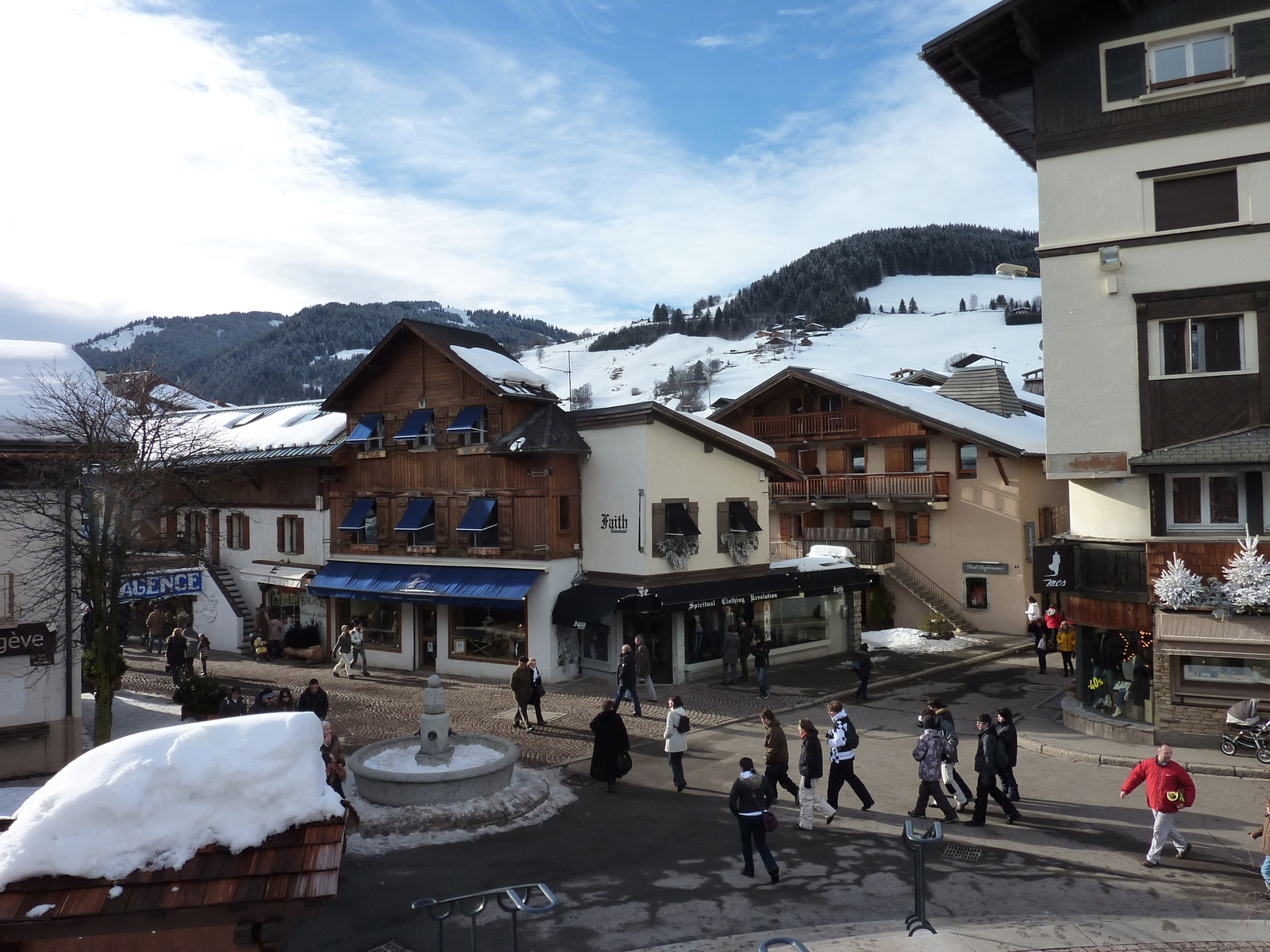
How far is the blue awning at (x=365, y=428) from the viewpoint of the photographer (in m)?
29.4

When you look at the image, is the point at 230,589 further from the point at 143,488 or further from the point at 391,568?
the point at 143,488

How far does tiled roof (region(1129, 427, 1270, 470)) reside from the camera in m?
16.7

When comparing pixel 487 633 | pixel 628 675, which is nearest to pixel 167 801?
pixel 628 675

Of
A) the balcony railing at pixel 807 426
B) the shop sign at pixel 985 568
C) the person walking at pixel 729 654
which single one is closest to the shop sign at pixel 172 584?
the person walking at pixel 729 654

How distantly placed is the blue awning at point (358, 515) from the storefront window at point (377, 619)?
235cm

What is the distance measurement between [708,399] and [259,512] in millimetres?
90577

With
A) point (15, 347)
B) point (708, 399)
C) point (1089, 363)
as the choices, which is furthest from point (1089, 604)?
point (708, 399)

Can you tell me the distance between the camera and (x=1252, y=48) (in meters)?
17.3

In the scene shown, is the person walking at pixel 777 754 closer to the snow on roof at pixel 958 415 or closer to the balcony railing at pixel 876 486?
the balcony railing at pixel 876 486

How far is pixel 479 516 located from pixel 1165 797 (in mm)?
18778

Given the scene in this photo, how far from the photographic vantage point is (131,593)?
1905 cm

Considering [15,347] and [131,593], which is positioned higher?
[15,347]

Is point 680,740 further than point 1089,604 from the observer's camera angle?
No

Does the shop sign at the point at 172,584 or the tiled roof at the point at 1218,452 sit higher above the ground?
the tiled roof at the point at 1218,452
